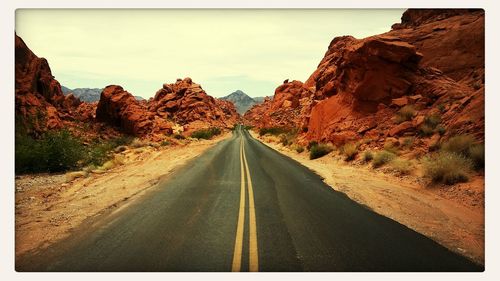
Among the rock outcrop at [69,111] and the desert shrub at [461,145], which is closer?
the desert shrub at [461,145]

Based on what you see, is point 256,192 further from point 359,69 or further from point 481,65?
point 481,65

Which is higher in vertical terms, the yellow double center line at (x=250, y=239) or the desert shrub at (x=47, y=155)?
the desert shrub at (x=47, y=155)

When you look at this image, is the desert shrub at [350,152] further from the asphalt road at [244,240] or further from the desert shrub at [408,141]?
the asphalt road at [244,240]

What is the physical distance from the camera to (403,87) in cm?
2133

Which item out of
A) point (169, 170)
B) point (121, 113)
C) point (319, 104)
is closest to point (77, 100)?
point (121, 113)

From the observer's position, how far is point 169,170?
1462cm

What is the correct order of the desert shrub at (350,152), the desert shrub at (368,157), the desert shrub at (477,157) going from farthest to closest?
the desert shrub at (350,152), the desert shrub at (368,157), the desert shrub at (477,157)

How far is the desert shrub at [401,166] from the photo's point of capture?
12742 mm

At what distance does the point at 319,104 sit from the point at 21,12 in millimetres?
24709

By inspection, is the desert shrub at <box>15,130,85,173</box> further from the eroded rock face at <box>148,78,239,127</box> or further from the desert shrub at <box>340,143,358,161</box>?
the eroded rock face at <box>148,78,239,127</box>

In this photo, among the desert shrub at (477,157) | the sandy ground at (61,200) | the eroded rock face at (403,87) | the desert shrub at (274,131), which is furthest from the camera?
the desert shrub at (274,131)

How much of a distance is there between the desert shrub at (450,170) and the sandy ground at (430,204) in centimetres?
30

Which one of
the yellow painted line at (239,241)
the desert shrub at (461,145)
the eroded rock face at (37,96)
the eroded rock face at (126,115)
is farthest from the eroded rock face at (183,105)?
the yellow painted line at (239,241)

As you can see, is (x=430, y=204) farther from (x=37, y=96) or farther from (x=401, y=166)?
(x=37, y=96)
